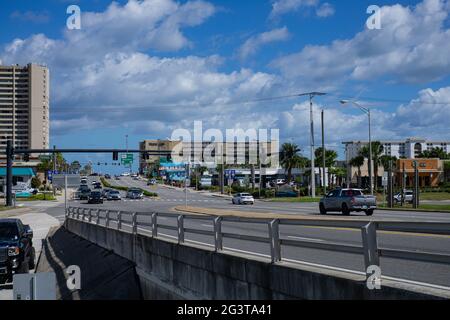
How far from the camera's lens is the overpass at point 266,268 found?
7465 mm

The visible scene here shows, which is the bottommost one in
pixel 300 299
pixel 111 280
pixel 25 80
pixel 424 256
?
pixel 111 280

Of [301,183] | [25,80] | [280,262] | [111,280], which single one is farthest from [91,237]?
[301,183]

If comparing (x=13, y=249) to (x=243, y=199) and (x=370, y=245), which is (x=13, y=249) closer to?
(x=370, y=245)

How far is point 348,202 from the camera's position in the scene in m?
40.1

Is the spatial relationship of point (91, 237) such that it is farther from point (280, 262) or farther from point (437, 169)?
point (437, 169)

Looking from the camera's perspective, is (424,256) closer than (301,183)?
Yes

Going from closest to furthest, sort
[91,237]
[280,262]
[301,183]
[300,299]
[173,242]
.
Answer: [300,299] → [280,262] → [173,242] → [91,237] → [301,183]

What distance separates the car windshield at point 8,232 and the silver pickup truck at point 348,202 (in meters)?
24.6

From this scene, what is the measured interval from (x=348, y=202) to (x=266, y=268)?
102 ft

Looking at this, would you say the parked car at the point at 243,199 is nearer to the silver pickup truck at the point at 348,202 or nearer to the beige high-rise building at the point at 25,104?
the silver pickup truck at the point at 348,202
